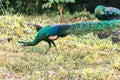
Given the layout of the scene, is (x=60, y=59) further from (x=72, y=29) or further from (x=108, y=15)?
(x=108, y=15)

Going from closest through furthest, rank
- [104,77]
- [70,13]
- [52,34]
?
[104,77]
[52,34]
[70,13]

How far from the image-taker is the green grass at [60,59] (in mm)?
5004

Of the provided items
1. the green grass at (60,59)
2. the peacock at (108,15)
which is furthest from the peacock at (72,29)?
the peacock at (108,15)

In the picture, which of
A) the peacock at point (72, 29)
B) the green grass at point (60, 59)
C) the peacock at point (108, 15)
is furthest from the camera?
the peacock at point (108, 15)

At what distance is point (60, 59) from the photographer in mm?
5613

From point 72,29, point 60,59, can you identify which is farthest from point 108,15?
point 60,59

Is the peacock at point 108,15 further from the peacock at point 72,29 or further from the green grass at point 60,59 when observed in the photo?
the peacock at point 72,29

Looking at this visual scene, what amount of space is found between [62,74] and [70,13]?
505cm

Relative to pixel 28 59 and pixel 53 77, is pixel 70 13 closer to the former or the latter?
pixel 28 59

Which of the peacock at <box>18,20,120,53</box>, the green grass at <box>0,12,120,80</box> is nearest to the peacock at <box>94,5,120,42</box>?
the green grass at <box>0,12,120,80</box>

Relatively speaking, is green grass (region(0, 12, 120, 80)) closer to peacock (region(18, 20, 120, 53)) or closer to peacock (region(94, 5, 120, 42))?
peacock (region(94, 5, 120, 42))

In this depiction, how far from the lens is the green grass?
5.00 m

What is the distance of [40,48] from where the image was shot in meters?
6.20

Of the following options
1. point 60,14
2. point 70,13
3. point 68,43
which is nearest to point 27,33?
point 68,43
